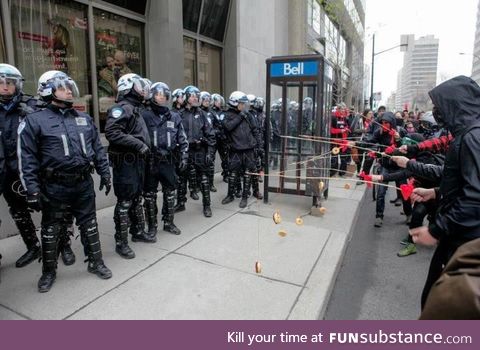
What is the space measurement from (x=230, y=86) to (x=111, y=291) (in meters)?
8.85

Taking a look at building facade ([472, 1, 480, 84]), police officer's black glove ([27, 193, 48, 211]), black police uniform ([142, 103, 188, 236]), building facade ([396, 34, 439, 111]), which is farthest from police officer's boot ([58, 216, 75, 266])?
building facade ([472, 1, 480, 84])

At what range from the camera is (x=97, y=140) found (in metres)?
3.72

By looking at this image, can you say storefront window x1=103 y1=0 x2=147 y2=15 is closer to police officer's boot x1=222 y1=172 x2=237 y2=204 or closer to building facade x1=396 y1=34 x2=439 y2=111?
police officer's boot x1=222 y1=172 x2=237 y2=204

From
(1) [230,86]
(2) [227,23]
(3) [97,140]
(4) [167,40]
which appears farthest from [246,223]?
(2) [227,23]

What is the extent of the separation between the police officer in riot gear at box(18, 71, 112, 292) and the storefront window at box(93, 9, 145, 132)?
4036 mm

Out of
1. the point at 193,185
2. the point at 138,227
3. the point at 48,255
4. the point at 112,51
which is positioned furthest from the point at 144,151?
the point at 112,51

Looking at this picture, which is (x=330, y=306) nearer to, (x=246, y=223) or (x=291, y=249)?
(x=291, y=249)

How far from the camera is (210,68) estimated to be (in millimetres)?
10969

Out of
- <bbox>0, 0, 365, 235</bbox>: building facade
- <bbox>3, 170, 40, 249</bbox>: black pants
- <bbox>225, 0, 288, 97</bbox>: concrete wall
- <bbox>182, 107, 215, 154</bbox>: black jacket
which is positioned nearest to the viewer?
<bbox>3, 170, 40, 249</bbox>: black pants

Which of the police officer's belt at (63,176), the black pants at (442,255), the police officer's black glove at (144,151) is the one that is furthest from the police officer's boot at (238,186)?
the black pants at (442,255)

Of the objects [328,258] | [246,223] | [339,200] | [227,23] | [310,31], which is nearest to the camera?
[328,258]

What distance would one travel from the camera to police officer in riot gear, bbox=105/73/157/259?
4.01m

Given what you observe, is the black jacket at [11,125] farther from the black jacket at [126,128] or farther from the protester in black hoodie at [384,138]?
the protester in black hoodie at [384,138]

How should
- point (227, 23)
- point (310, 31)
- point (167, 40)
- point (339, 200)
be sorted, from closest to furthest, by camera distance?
point (339, 200) < point (167, 40) < point (227, 23) < point (310, 31)
